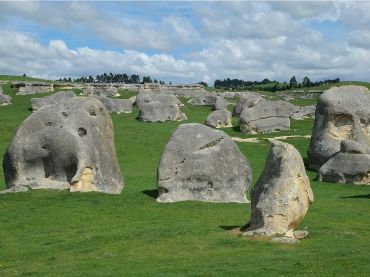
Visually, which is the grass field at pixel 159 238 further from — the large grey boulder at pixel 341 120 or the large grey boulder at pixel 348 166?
the large grey boulder at pixel 341 120

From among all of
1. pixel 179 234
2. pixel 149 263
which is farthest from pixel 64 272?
pixel 179 234

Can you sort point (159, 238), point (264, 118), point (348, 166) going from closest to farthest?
point (159, 238), point (348, 166), point (264, 118)

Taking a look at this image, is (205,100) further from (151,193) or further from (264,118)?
(151,193)

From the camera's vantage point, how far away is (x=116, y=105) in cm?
8312

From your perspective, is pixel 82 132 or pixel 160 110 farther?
pixel 160 110

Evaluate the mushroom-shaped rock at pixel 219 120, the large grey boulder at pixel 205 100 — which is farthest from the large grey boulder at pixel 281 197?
the large grey boulder at pixel 205 100

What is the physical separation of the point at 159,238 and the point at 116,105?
6193cm

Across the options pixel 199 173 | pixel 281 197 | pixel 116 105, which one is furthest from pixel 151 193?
pixel 116 105

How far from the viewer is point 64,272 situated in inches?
694

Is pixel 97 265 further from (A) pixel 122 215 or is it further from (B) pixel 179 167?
(B) pixel 179 167

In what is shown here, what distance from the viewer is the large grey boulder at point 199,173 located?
3117cm

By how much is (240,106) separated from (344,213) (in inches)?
2207

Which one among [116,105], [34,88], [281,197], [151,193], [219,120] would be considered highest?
[34,88]

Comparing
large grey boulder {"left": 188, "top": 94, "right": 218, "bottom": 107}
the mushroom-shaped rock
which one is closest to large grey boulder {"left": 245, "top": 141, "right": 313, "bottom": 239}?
the mushroom-shaped rock
